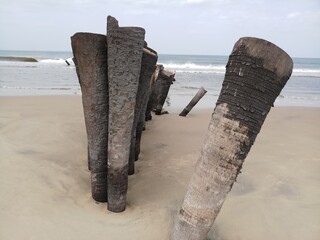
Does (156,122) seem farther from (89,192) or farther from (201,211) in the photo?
(201,211)

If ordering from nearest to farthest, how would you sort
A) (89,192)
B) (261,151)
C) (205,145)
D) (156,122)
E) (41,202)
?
(205,145) → (41,202) → (89,192) → (261,151) → (156,122)

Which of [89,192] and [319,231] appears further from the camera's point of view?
[89,192]

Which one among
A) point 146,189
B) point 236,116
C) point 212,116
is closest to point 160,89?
point 146,189

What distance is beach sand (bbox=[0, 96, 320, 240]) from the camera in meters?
3.34

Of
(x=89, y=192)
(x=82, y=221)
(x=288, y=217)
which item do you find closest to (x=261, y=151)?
(x=288, y=217)

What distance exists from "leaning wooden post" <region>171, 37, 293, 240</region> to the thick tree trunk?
129cm

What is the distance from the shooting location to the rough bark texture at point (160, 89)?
825cm

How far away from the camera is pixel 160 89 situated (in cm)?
877

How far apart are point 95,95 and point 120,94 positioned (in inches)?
12.8

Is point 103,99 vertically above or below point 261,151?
above

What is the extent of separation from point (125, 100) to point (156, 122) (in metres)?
5.36

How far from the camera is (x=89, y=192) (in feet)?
13.3

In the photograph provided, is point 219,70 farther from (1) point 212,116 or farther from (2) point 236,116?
(2) point 236,116

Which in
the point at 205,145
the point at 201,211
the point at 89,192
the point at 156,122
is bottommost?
the point at 156,122
